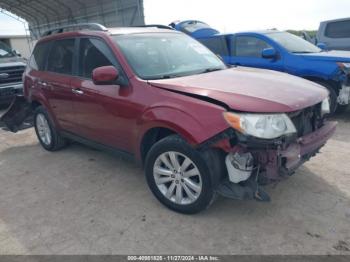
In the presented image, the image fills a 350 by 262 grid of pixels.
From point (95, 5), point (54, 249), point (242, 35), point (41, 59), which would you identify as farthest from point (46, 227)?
point (95, 5)

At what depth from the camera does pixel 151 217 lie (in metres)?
3.38

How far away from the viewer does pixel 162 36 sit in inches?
172

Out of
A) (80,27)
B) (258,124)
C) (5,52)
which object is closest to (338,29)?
(80,27)

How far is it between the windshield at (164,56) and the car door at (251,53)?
2.81 meters

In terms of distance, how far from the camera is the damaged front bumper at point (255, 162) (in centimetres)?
287

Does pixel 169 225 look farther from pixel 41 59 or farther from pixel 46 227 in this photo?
pixel 41 59

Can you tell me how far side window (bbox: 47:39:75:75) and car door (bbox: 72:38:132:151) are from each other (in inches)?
10.7

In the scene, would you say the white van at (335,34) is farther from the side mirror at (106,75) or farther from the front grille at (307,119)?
the side mirror at (106,75)

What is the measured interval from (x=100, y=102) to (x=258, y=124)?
1953 millimetres

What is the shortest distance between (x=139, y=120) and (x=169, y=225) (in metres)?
1.09

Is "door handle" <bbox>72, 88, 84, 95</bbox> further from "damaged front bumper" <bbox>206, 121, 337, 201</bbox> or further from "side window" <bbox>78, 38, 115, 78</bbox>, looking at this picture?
"damaged front bumper" <bbox>206, 121, 337, 201</bbox>

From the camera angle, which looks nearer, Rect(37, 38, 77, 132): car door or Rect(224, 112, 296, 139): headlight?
Rect(224, 112, 296, 139): headlight

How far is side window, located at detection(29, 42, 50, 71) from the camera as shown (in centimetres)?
527

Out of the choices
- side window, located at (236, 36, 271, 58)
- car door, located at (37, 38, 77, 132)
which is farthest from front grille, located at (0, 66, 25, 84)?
side window, located at (236, 36, 271, 58)
